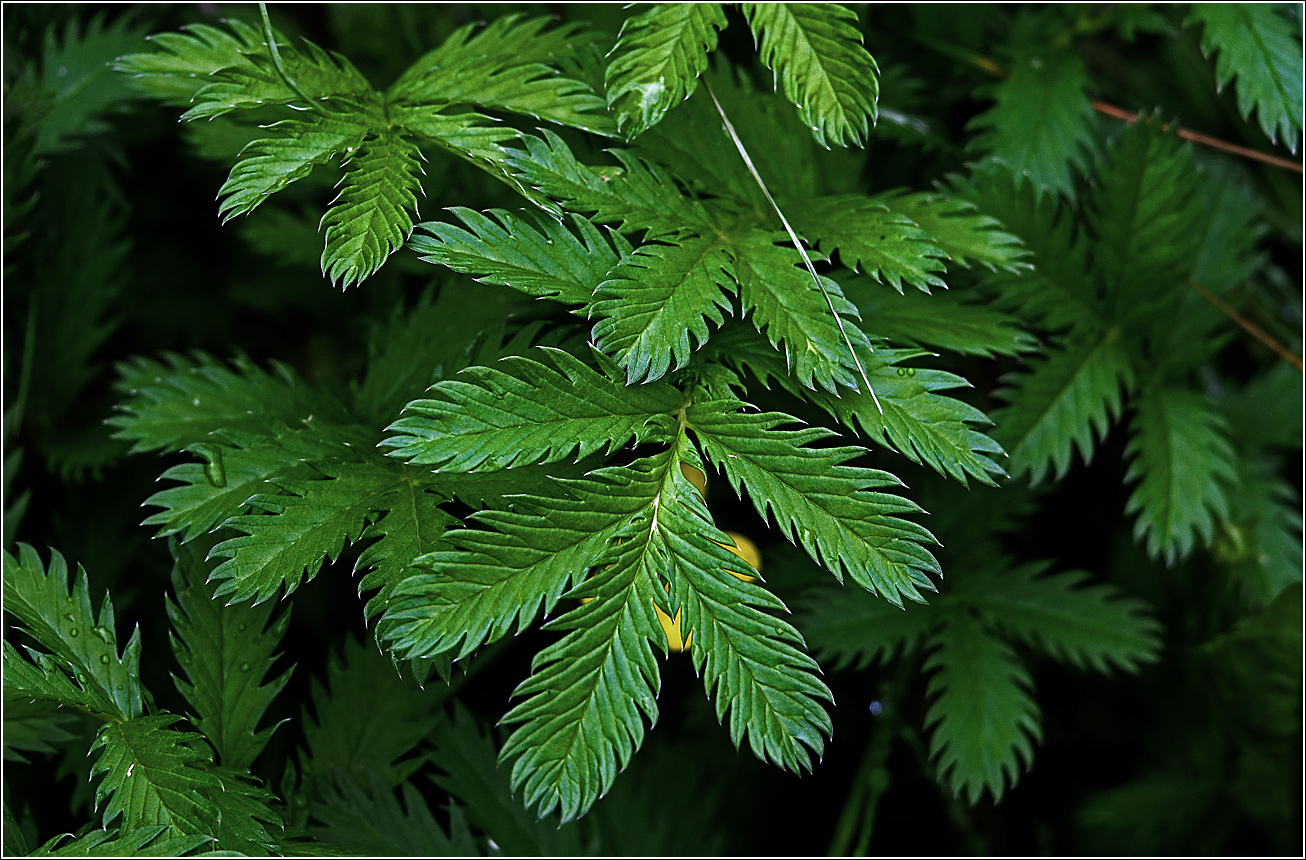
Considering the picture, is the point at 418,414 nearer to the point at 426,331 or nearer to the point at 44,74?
the point at 426,331

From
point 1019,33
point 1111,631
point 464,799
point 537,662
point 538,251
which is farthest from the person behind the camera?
point 1019,33

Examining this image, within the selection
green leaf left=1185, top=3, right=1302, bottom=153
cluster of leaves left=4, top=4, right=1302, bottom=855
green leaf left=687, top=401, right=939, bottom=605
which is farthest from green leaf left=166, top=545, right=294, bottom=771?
green leaf left=1185, top=3, right=1302, bottom=153

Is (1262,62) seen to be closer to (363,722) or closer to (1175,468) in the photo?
(1175,468)

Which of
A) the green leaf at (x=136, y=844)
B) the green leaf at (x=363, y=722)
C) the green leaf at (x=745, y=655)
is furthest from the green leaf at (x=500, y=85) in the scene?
the green leaf at (x=136, y=844)

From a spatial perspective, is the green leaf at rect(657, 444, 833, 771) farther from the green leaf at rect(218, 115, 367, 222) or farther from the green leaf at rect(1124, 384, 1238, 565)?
the green leaf at rect(1124, 384, 1238, 565)

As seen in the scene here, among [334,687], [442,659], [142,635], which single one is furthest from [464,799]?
[142,635]

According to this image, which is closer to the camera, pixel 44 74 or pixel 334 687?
pixel 334 687

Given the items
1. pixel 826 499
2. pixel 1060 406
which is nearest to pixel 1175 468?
pixel 1060 406
